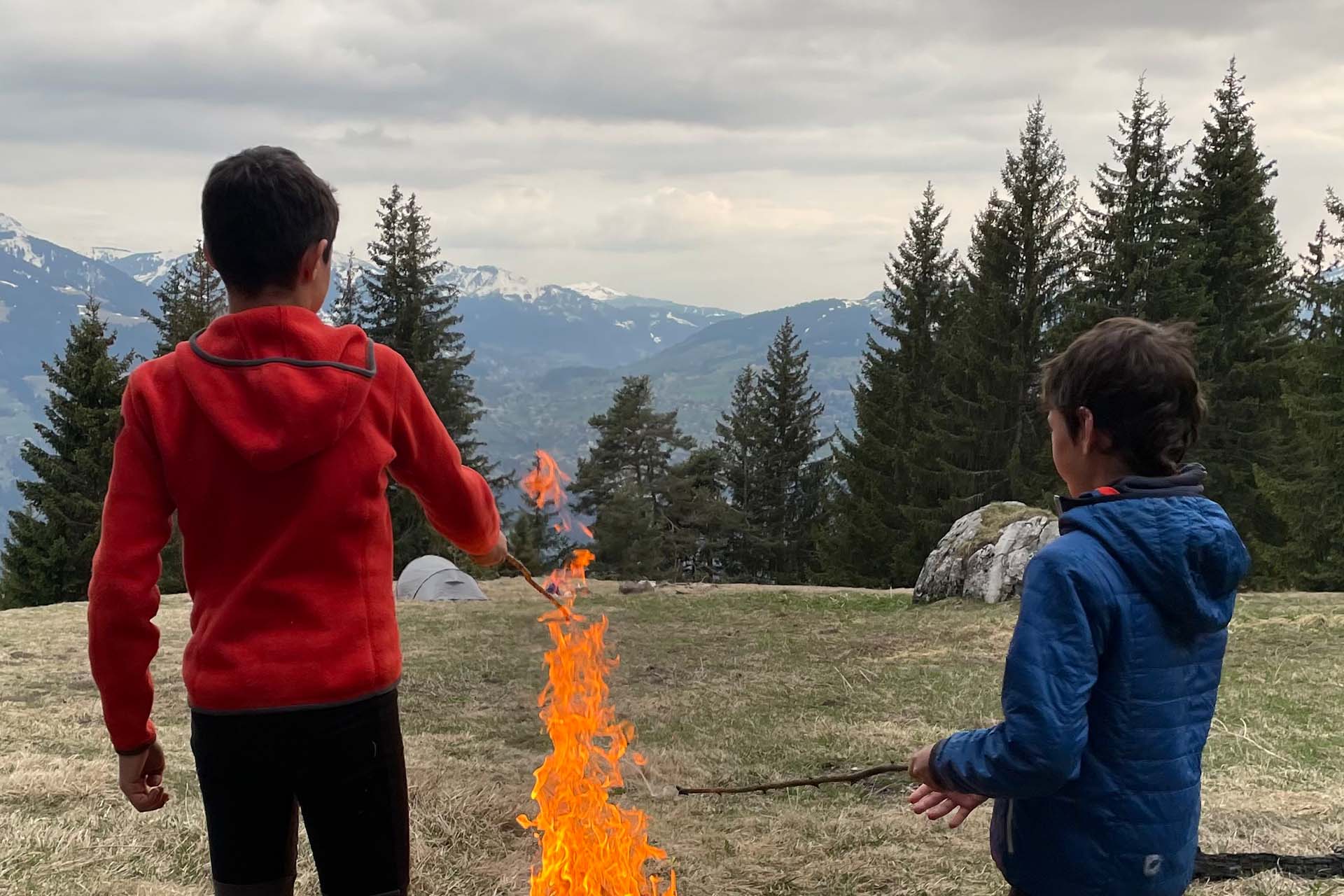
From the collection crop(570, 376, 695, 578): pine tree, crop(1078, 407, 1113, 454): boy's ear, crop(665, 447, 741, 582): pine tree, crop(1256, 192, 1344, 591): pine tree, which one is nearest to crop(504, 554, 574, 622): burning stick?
crop(1078, 407, 1113, 454): boy's ear

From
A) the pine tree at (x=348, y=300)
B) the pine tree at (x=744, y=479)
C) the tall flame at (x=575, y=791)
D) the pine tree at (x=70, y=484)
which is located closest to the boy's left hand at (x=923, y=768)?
the tall flame at (x=575, y=791)

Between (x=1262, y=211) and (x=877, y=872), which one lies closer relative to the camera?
(x=877, y=872)

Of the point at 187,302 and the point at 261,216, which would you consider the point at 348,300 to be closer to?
the point at 187,302

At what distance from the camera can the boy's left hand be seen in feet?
7.57

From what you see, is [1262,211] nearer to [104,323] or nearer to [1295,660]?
[1295,660]

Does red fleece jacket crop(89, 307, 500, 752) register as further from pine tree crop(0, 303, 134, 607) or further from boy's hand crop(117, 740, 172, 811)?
pine tree crop(0, 303, 134, 607)

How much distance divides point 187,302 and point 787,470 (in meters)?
26.9

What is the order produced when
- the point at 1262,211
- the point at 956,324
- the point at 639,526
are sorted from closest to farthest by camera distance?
the point at 1262,211 → the point at 956,324 → the point at 639,526

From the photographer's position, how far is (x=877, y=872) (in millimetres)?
4773

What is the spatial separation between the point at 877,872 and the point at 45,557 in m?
32.5

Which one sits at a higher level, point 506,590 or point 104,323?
point 104,323

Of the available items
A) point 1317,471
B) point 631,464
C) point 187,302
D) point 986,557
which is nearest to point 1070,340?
point 1317,471

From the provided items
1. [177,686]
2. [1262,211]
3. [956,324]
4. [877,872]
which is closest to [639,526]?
[956,324]

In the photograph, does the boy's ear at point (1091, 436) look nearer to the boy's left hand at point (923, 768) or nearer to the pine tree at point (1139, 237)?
the boy's left hand at point (923, 768)
